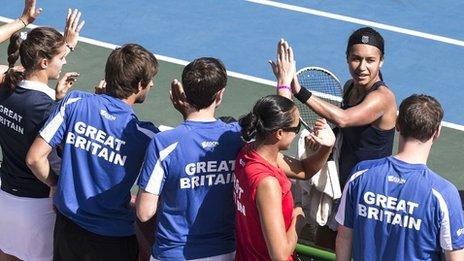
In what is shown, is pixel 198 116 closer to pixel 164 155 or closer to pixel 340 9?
pixel 164 155

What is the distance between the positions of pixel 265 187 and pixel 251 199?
0.42 feet

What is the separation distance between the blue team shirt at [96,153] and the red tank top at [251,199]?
2.59 ft

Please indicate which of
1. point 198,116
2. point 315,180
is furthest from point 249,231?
point 315,180

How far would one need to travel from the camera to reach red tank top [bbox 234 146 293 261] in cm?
554

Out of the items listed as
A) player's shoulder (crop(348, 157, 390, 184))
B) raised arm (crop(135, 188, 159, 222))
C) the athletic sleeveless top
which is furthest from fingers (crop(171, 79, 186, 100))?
the athletic sleeveless top

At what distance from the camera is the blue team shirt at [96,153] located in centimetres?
612

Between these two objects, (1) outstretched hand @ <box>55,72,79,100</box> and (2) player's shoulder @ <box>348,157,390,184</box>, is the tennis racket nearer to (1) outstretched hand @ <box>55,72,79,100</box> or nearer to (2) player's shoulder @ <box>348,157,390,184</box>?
(1) outstretched hand @ <box>55,72,79,100</box>

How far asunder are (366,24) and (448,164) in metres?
3.27

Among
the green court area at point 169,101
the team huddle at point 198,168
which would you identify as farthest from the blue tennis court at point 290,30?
the team huddle at point 198,168

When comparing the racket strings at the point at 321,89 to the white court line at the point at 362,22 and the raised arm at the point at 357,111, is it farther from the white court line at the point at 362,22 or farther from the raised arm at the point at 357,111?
the white court line at the point at 362,22

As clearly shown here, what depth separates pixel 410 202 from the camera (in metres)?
5.38

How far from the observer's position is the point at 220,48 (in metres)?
12.2

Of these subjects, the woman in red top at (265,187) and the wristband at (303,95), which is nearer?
the woman in red top at (265,187)

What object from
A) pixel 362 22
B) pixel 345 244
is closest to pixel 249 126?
pixel 345 244
